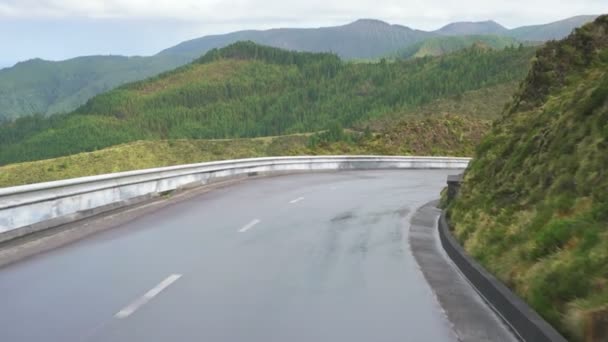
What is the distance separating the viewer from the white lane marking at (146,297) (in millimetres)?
6762

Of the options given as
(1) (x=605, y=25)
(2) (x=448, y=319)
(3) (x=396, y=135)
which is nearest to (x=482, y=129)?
(3) (x=396, y=135)

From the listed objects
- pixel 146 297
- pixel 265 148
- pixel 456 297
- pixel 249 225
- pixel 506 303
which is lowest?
pixel 265 148

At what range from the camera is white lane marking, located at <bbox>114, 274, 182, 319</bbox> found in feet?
22.2

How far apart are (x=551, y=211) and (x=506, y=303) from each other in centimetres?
263

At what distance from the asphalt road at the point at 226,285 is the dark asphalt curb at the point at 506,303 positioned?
0.63m

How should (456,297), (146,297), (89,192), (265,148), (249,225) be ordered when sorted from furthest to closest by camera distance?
1. (265,148)
2. (89,192)
3. (249,225)
4. (456,297)
5. (146,297)

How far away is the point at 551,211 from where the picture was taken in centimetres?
946

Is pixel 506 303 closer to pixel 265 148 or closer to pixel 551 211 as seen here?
pixel 551 211

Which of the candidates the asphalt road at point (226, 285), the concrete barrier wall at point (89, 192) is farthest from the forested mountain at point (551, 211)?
the concrete barrier wall at point (89, 192)

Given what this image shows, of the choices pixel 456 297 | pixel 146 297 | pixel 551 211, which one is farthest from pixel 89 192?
pixel 551 211

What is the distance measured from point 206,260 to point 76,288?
7.28 ft

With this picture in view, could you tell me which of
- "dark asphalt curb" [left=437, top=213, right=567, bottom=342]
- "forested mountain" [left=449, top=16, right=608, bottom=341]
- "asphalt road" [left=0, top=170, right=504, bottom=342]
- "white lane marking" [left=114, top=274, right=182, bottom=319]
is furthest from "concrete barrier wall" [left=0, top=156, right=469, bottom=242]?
"forested mountain" [left=449, top=16, right=608, bottom=341]

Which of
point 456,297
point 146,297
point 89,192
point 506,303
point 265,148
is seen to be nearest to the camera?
point 506,303

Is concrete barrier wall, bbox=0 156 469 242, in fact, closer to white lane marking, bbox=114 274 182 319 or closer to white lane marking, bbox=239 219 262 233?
white lane marking, bbox=239 219 262 233
